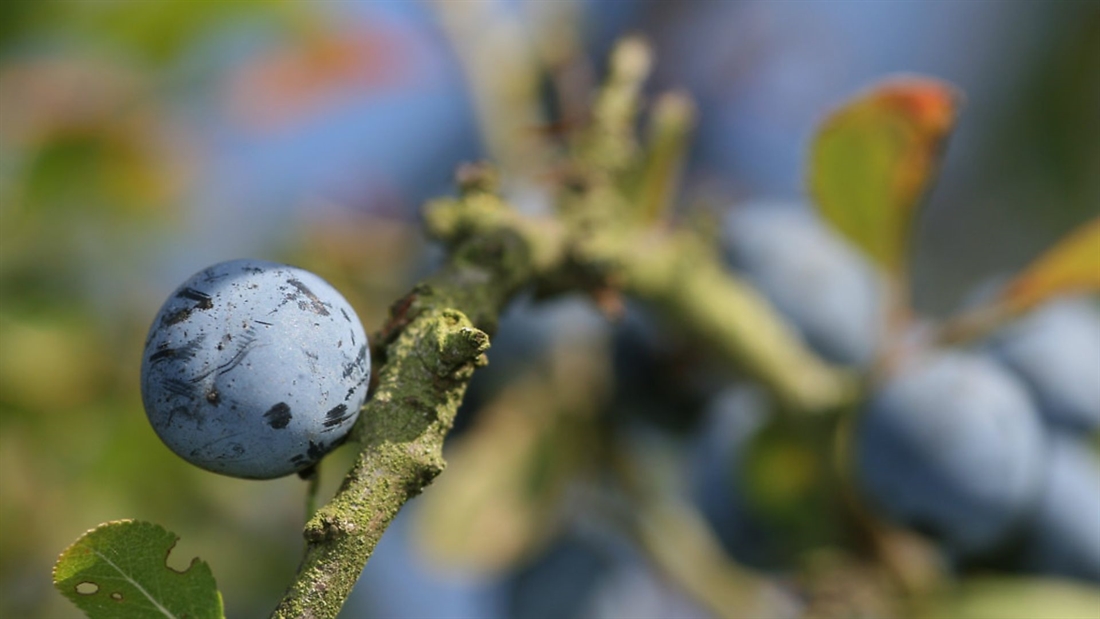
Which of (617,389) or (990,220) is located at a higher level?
(990,220)

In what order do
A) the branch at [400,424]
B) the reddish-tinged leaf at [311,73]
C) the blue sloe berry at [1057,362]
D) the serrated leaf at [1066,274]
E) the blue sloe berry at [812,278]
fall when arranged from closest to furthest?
the branch at [400,424] → the serrated leaf at [1066,274] → the blue sloe berry at [1057,362] → the blue sloe berry at [812,278] → the reddish-tinged leaf at [311,73]

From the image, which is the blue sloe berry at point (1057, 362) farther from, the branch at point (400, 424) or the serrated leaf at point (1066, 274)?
Answer: the branch at point (400, 424)

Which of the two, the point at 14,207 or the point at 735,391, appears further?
the point at 14,207

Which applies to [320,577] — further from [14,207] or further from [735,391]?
[14,207]

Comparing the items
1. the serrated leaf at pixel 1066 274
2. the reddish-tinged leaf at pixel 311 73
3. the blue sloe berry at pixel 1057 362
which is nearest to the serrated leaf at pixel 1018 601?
the blue sloe berry at pixel 1057 362

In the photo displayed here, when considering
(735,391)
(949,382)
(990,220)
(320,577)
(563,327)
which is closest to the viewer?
(320,577)

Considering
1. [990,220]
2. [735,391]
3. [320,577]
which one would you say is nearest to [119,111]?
[735,391]

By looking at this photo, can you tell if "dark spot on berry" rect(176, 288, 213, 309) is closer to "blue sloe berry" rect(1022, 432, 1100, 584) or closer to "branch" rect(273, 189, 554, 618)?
"branch" rect(273, 189, 554, 618)
